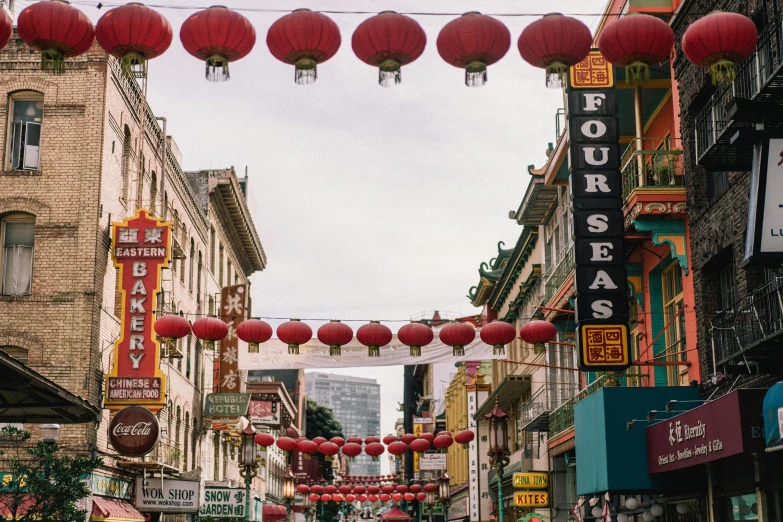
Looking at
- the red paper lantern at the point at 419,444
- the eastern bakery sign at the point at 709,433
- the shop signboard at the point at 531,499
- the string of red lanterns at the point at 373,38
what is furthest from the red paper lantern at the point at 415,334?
the red paper lantern at the point at 419,444

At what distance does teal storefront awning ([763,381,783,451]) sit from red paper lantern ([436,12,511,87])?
551 centimetres

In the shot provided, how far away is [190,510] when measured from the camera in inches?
1296

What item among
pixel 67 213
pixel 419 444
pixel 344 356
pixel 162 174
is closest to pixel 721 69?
pixel 344 356

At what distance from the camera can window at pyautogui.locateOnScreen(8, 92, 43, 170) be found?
28359 mm

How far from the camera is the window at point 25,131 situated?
28.4 meters

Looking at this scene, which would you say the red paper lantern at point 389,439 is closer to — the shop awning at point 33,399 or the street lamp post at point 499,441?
the street lamp post at point 499,441

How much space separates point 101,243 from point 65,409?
1316 centimetres

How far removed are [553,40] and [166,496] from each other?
24206 millimetres

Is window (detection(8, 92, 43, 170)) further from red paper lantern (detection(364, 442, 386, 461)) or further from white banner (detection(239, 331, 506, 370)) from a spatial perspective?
red paper lantern (detection(364, 442, 386, 461))

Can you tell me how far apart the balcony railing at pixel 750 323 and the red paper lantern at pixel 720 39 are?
3340mm

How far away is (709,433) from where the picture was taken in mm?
15859

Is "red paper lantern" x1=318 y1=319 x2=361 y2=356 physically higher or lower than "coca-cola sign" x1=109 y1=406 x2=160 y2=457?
higher

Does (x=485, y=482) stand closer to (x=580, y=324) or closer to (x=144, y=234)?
(x=144, y=234)

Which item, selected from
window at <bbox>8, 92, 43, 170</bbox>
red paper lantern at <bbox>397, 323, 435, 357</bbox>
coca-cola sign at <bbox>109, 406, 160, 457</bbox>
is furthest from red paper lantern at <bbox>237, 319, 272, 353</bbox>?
window at <bbox>8, 92, 43, 170</bbox>
